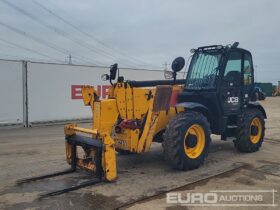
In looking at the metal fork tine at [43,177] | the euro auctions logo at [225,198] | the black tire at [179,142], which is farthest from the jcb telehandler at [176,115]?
the euro auctions logo at [225,198]

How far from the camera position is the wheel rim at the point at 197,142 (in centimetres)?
716

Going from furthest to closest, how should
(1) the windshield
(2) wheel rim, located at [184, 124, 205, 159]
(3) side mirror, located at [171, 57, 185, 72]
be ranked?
(1) the windshield
(3) side mirror, located at [171, 57, 185, 72]
(2) wheel rim, located at [184, 124, 205, 159]

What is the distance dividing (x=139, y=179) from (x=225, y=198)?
1622 mm

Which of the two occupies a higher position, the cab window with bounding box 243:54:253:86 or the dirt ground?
the cab window with bounding box 243:54:253:86

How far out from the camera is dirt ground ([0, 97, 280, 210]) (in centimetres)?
542

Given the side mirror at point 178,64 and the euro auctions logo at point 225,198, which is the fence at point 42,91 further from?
the euro auctions logo at point 225,198

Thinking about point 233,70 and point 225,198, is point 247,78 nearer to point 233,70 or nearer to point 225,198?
point 233,70

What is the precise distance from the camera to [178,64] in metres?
7.87

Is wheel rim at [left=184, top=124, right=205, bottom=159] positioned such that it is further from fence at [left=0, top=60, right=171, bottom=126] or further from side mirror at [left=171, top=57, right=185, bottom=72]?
fence at [left=0, top=60, right=171, bottom=126]

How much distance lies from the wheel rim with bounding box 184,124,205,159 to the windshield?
133 centimetres

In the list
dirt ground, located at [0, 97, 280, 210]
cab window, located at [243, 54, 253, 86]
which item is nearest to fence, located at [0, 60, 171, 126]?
dirt ground, located at [0, 97, 280, 210]

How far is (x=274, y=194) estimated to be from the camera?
5.77m

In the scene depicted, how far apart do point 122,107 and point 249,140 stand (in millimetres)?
3420

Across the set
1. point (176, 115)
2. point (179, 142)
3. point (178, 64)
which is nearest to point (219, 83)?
point (178, 64)
